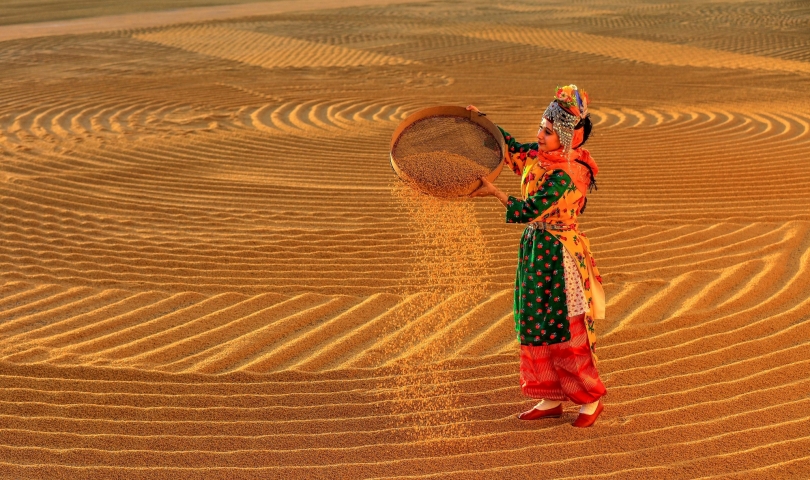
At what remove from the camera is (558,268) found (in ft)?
12.3

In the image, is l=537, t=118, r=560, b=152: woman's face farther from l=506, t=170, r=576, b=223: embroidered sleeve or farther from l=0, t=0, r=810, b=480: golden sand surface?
l=0, t=0, r=810, b=480: golden sand surface

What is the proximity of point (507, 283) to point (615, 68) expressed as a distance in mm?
10468

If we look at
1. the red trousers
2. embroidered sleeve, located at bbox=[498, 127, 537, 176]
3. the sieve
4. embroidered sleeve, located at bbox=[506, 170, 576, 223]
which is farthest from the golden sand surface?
embroidered sleeve, located at bbox=[506, 170, 576, 223]

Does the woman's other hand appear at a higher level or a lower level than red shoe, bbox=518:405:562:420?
higher

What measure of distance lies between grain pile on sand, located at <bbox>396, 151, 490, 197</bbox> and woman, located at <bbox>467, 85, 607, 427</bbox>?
0.34 ft

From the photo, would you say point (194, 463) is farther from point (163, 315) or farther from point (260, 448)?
point (163, 315)

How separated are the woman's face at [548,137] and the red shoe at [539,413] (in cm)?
121

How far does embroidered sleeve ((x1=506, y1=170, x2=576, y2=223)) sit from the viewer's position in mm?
3588

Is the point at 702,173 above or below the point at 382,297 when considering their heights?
above

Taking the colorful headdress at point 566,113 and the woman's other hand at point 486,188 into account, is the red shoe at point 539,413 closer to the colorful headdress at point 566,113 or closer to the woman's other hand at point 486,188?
the woman's other hand at point 486,188

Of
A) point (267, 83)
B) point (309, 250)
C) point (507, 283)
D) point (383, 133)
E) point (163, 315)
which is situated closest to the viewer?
point (163, 315)

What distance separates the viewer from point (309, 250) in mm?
6410

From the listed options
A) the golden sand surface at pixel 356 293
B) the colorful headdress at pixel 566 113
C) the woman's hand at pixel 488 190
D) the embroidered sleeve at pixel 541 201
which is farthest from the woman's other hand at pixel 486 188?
the golden sand surface at pixel 356 293

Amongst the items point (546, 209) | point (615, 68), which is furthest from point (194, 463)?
point (615, 68)
